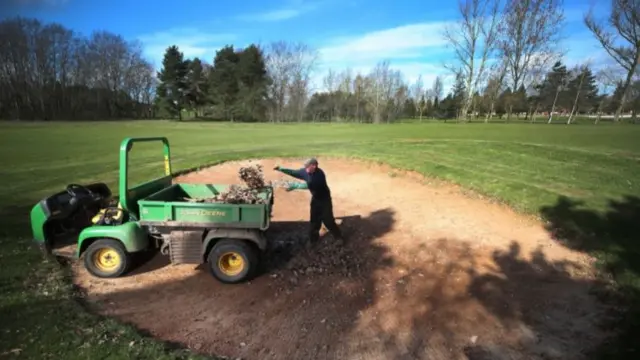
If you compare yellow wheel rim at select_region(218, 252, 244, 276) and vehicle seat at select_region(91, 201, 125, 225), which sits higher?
vehicle seat at select_region(91, 201, 125, 225)

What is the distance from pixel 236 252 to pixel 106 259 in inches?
91.0

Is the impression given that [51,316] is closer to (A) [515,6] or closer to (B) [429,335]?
(B) [429,335]

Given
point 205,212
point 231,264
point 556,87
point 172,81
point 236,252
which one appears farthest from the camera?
point 556,87

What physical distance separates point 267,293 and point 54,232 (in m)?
4.32

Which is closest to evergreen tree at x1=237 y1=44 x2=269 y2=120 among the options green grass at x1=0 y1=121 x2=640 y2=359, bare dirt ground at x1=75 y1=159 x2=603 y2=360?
green grass at x1=0 y1=121 x2=640 y2=359

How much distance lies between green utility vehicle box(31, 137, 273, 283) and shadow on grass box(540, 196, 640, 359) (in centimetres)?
517

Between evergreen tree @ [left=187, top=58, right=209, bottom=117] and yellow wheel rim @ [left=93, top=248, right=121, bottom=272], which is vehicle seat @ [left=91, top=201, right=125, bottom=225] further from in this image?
evergreen tree @ [left=187, top=58, right=209, bottom=117]

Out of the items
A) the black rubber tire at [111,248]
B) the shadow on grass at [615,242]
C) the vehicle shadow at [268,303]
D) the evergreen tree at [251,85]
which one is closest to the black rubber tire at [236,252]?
the vehicle shadow at [268,303]

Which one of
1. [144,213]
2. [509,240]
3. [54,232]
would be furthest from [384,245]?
[54,232]

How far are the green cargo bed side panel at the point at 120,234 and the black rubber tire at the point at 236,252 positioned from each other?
1251 mm

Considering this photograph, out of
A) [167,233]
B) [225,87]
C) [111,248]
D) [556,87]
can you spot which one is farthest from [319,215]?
[556,87]

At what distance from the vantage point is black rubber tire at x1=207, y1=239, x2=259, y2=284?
622cm

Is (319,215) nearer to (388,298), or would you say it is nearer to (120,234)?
(388,298)

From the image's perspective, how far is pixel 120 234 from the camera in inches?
244
